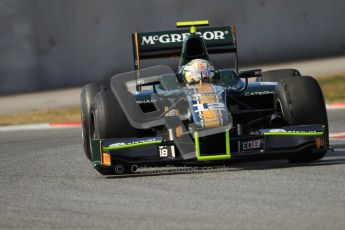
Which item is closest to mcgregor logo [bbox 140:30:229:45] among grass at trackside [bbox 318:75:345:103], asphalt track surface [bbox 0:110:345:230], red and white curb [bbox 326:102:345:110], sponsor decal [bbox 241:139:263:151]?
asphalt track surface [bbox 0:110:345:230]

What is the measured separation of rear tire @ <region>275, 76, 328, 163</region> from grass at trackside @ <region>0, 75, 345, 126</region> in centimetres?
809

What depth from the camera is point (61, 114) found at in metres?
18.9

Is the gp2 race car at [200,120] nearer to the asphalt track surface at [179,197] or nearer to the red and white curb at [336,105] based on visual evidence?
the asphalt track surface at [179,197]

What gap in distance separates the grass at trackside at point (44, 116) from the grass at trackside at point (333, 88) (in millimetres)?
4686

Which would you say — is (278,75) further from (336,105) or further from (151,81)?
(336,105)

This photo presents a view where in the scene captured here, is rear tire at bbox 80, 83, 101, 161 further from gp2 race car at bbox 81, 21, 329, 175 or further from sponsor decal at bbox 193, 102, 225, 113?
sponsor decal at bbox 193, 102, 225, 113

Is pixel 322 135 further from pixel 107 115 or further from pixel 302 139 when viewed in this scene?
pixel 107 115

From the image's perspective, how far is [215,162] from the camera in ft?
33.1

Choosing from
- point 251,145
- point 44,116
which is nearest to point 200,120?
point 251,145

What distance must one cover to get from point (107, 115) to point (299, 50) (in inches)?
466

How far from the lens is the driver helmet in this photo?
35.5ft

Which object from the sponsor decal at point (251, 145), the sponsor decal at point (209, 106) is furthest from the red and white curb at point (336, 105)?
the sponsor decal at point (251, 145)

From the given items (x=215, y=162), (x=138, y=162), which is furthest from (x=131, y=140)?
(x=215, y=162)

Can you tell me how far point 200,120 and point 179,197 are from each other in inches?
65.6
